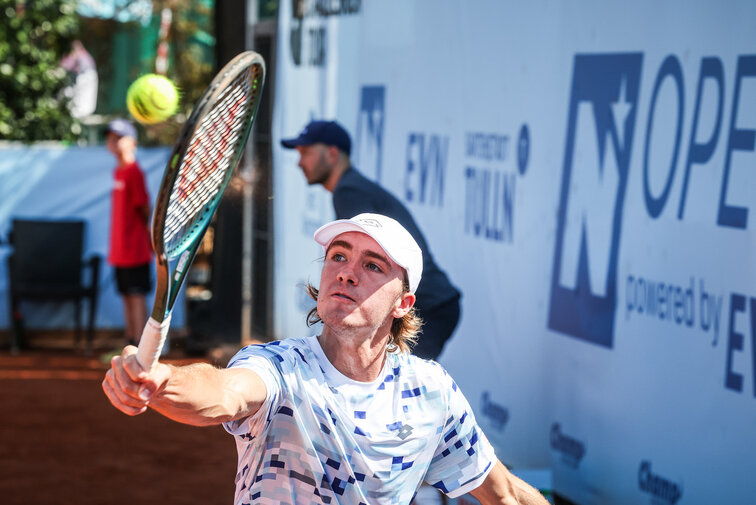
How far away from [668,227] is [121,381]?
315 centimetres

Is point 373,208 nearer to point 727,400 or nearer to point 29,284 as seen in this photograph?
point 727,400

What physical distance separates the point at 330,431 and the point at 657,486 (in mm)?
2510

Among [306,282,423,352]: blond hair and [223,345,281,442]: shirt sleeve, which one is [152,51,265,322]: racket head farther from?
[306,282,423,352]: blond hair

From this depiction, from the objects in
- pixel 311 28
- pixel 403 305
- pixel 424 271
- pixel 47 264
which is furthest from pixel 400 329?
pixel 47 264

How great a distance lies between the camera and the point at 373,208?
4949mm

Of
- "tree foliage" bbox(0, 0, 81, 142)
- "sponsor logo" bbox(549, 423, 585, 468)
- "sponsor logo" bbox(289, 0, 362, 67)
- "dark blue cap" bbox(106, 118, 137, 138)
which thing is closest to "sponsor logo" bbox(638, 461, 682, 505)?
"sponsor logo" bbox(549, 423, 585, 468)

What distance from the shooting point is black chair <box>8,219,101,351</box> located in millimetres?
9867

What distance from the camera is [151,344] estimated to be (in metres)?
1.97

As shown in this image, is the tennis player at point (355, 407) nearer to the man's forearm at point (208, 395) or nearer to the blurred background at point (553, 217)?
the man's forearm at point (208, 395)

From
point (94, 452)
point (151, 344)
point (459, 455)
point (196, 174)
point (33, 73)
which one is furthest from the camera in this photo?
point (33, 73)

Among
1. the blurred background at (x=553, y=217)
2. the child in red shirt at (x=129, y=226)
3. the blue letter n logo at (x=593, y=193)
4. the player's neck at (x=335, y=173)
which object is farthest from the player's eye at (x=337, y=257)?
the child in red shirt at (x=129, y=226)

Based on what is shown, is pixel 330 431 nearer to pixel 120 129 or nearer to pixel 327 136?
pixel 327 136

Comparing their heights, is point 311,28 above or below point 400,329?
above

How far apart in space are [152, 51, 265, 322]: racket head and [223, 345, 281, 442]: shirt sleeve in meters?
0.29
